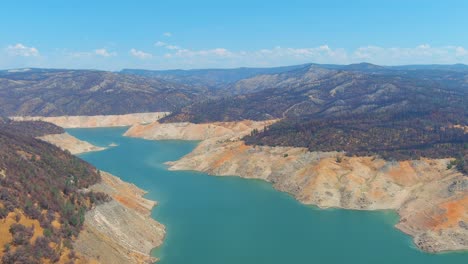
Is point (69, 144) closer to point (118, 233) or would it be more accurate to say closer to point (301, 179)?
point (301, 179)

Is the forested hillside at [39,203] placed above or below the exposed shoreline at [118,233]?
above

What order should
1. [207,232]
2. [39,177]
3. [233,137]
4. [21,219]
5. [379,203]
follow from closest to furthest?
1. [21,219]
2. [39,177]
3. [207,232]
4. [379,203]
5. [233,137]

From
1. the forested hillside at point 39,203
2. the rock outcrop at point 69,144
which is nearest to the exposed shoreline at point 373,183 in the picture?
the forested hillside at point 39,203

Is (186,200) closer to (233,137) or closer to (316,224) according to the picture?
(316,224)

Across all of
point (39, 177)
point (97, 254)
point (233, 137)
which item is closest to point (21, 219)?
point (97, 254)

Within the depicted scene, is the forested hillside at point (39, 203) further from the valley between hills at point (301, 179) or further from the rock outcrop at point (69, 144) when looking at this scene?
the rock outcrop at point (69, 144)

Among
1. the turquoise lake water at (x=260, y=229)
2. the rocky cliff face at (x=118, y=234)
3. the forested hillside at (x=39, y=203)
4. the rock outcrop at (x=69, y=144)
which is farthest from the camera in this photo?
the rock outcrop at (x=69, y=144)

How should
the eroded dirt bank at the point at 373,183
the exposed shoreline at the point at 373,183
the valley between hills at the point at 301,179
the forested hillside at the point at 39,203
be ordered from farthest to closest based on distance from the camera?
the eroded dirt bank at the point at 373,183 → the exposed shoreline at the point at 373,183 → the valley between hills at the point at 301,179 → the forested hillside at the point at 39,203
